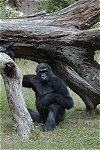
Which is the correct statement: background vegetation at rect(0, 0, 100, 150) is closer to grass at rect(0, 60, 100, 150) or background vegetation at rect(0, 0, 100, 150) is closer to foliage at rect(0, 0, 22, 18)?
grass at rect(0, 60, 100, 150)

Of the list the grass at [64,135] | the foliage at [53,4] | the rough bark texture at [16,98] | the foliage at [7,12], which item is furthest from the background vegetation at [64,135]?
the foliage at [53,4]

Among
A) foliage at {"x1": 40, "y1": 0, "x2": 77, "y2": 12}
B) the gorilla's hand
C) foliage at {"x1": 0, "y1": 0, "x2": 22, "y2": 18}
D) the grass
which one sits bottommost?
the grass

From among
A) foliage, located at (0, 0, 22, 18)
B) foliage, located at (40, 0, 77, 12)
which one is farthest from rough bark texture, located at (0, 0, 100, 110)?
foliage, located at (40, 0, 77, 12)

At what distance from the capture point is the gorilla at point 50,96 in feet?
21.2

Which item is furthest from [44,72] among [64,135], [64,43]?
[64,135]

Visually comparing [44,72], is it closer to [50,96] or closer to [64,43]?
[50,96]

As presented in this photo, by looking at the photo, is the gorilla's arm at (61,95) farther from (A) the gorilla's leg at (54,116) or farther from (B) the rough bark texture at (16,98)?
(B) the rough bark texture at (16,98)

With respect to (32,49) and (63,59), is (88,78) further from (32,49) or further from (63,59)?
(32,49)

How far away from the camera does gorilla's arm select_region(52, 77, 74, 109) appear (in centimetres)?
645

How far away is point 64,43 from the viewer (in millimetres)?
6633

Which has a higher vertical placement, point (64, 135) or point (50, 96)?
point (50, 96)

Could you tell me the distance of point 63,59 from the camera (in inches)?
272

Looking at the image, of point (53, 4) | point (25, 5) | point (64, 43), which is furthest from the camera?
point (25, 5)

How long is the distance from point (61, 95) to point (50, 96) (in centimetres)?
17
